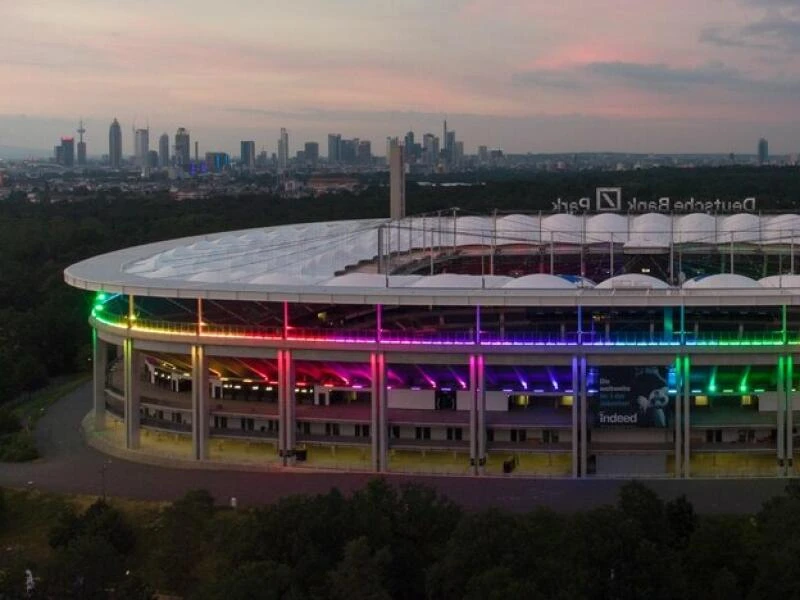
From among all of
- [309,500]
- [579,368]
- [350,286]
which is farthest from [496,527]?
[350,286]

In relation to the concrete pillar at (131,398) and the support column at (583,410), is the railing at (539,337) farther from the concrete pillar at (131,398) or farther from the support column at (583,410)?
the concrete pillar at (131,398)

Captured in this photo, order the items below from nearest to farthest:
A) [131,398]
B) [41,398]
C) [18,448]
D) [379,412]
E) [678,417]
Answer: [678,417], [379,412], [18,448], [131,398], [41,398]

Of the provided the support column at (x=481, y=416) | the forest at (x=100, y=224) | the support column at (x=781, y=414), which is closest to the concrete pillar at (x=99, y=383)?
the forest at (x=100, y=224)

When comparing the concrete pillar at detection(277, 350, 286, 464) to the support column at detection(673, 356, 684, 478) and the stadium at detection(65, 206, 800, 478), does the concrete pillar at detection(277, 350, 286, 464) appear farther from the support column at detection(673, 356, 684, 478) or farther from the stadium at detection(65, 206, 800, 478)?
the support column at detection(673, 356, 684, 478)

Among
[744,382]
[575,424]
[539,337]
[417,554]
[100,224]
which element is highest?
[100,224]

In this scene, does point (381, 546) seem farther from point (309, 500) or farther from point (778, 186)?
point (778, 186)

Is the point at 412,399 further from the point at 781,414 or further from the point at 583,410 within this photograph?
the point at 781,414

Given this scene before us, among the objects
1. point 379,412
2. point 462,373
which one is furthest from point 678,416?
point 379,412
